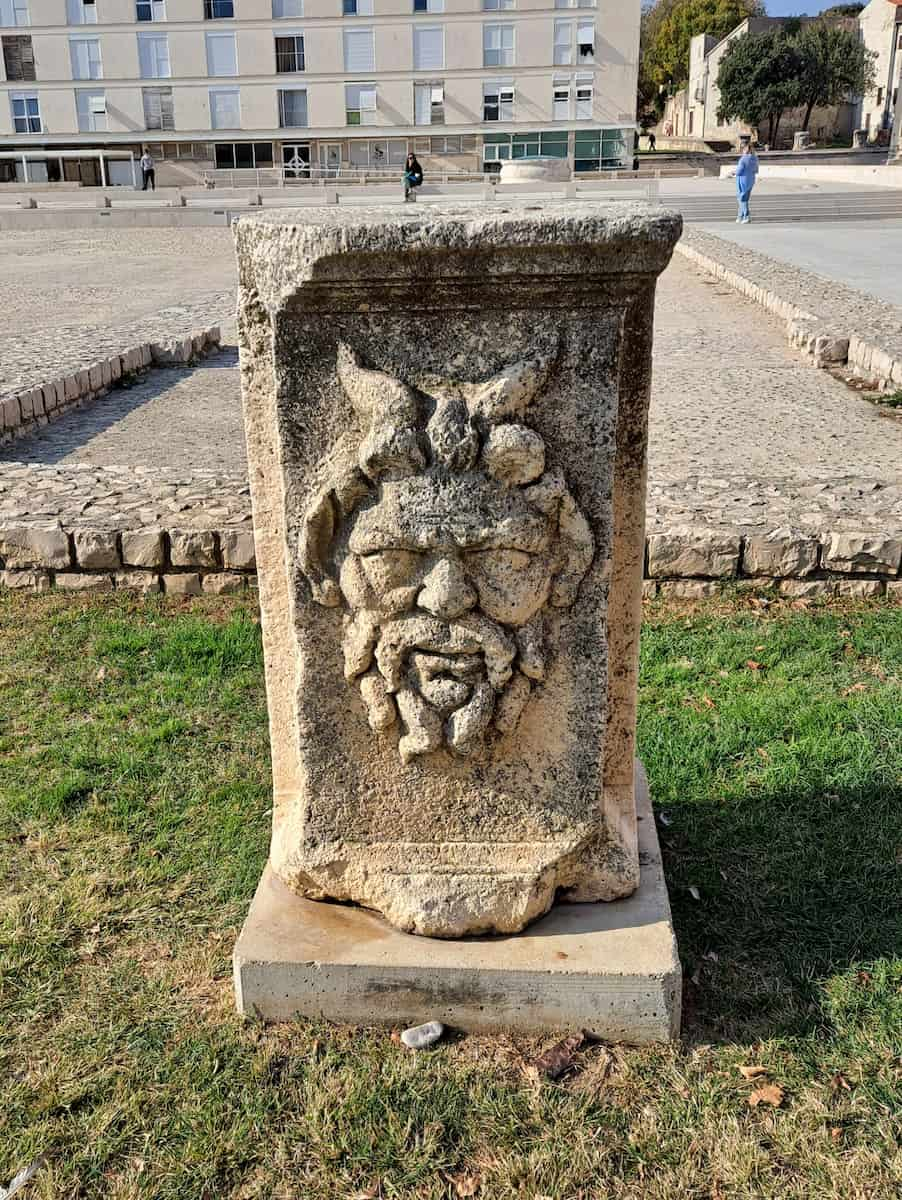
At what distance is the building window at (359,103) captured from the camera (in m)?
44.6

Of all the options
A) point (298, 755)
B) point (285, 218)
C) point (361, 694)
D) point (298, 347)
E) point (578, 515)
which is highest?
point (285, 218)

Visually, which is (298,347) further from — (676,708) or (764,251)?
(764,251)

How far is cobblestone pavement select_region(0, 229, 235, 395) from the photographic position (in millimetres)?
10641

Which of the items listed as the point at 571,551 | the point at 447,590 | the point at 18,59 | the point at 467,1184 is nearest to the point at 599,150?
the point at 18,59

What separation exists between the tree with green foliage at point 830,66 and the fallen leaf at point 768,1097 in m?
58.3

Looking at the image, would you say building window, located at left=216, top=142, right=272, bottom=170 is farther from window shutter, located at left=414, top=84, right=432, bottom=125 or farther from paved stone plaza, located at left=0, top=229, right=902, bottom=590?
paved stone plaza, located at left=0, top=229, right=902, bottom=590

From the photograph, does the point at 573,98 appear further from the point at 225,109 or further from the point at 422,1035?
the point at 422,1035

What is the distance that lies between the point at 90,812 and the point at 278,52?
4773 centimetres

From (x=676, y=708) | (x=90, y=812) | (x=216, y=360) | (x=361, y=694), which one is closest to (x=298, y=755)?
(x=361, y=694)

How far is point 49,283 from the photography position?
55.0ft

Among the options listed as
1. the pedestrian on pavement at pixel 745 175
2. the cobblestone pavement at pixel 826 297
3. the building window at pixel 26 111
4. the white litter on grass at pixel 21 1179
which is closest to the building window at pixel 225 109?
the building window at pixel 26 111

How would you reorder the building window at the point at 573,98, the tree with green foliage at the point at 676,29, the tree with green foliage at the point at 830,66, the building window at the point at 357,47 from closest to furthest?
the building window at the point at 573,98
the building window at the point at 357,47
the tree with green foliage at the point at 830,66
the tree with green foliage at the point at 676,29

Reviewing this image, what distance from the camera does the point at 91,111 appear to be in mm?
45688

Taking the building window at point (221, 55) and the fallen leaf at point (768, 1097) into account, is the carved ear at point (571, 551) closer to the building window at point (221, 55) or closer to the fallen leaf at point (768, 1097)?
the fallen leaf at point (768, 1097)
